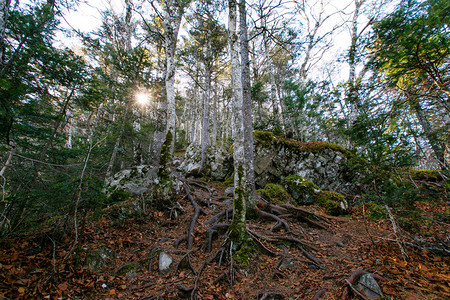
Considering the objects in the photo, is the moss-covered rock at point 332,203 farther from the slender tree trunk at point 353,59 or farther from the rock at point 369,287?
the slender tree trunk at point 353,59

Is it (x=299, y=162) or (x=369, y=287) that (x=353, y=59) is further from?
(x=369, y=287)

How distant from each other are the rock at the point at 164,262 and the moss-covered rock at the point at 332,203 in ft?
20.9

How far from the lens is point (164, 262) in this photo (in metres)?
3.84

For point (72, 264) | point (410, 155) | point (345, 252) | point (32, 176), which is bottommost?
point (345, 252)

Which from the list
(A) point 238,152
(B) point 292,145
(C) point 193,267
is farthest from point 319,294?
(B) point 292,145

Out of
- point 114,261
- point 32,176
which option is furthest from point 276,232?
point 32,176

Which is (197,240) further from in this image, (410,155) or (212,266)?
(410,155)

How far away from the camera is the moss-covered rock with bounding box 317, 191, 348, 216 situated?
22.2 ft

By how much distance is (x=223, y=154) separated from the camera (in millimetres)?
11383

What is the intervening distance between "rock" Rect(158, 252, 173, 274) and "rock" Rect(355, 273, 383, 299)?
3.83 m

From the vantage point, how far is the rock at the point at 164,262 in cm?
372

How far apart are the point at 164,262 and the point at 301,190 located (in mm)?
6457

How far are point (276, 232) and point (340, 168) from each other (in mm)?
6854

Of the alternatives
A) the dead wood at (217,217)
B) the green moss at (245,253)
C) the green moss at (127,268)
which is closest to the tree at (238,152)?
the green moss at (245,253)
